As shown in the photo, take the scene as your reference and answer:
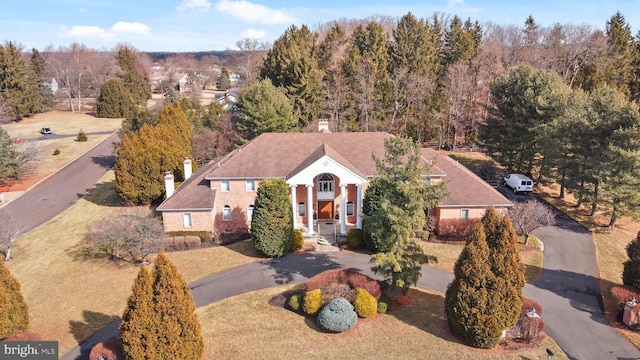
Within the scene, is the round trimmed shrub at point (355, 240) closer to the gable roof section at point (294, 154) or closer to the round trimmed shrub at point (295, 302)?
the gable roof section at point (294, 154)

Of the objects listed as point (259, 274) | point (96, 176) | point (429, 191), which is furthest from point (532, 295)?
point (96, 176)

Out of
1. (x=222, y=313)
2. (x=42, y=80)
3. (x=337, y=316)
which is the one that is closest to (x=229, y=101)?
(x=42, y=80)

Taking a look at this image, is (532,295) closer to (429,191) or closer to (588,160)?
(429,191)

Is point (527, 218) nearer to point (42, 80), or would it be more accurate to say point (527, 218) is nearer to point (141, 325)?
point (141, 325)

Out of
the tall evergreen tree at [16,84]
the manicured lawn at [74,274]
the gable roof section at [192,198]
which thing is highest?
the tall evergreen tree at [16,84]

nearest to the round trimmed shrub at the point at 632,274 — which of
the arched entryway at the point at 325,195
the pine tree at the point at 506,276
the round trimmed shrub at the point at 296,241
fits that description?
the pine tree at the point at 506,276

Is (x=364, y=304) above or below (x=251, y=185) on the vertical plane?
below

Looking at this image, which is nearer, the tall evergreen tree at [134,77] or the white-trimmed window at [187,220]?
the white-trimmed window at [187,220]

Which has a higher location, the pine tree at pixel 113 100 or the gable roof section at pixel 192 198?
the pine tree at pixel 113 100
